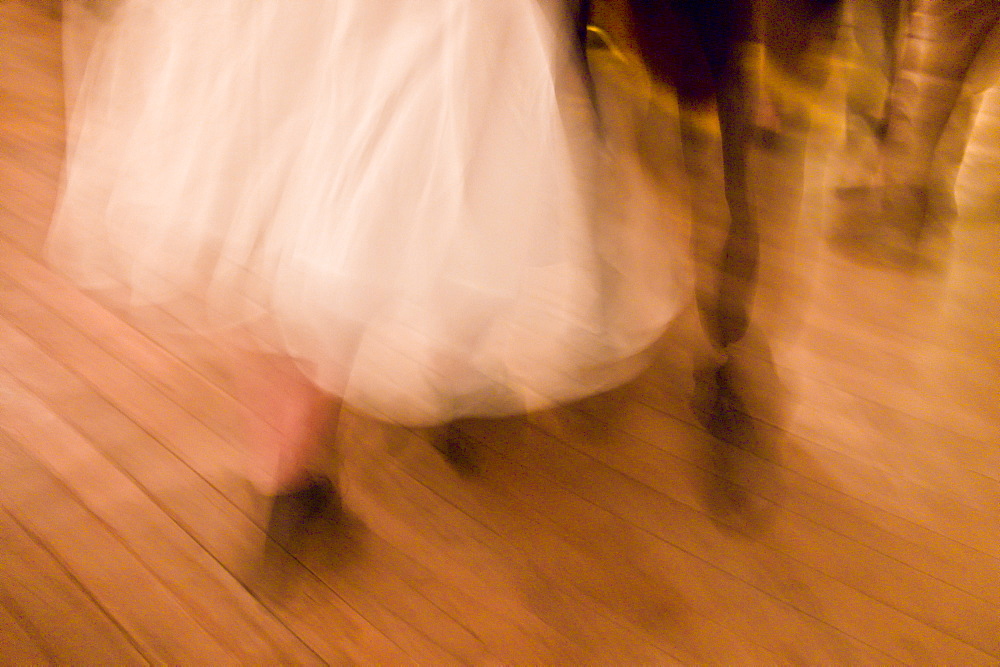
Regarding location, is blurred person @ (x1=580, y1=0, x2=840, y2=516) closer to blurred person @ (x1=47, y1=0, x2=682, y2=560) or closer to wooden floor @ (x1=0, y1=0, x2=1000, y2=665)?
wooden floor @ (x1=0, y1=0, x2=1000, y2=665)

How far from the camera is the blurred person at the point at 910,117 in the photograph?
5.69 ft

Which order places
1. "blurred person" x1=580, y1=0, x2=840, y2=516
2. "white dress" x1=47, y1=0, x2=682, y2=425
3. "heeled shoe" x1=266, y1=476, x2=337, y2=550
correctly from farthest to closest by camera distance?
"blurred person" x1=580, y1=0, x2=840, y2=516 < "heeled shoe" x1=266, y1=476, x2=337, y2=550 < "white dress" x1=47, y1=0, x2=682, y2=425

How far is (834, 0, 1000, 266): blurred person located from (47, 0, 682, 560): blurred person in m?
0.89

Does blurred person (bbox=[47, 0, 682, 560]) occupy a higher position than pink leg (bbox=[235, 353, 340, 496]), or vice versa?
blurred person (bbox=[47, 0, 682, 560])

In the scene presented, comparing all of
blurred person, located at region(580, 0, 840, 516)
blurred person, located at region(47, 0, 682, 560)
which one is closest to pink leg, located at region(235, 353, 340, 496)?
blurred person, located at region(47, 0, 682, 560)

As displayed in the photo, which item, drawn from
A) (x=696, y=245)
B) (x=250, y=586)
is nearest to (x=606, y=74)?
(x=696, y=245)

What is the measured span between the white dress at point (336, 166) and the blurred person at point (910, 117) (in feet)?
3.02

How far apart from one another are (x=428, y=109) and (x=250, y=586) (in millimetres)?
736

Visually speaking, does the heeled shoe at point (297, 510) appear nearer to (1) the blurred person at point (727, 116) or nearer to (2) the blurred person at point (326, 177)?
(2) the blurred person at point (326, 177)

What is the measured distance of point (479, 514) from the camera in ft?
3.74

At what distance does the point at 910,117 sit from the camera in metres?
2.02

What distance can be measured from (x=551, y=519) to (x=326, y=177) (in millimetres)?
626

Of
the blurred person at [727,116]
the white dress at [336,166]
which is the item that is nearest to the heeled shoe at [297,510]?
the white dress at [336,166]

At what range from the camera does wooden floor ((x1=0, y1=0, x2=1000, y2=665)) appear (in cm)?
99
